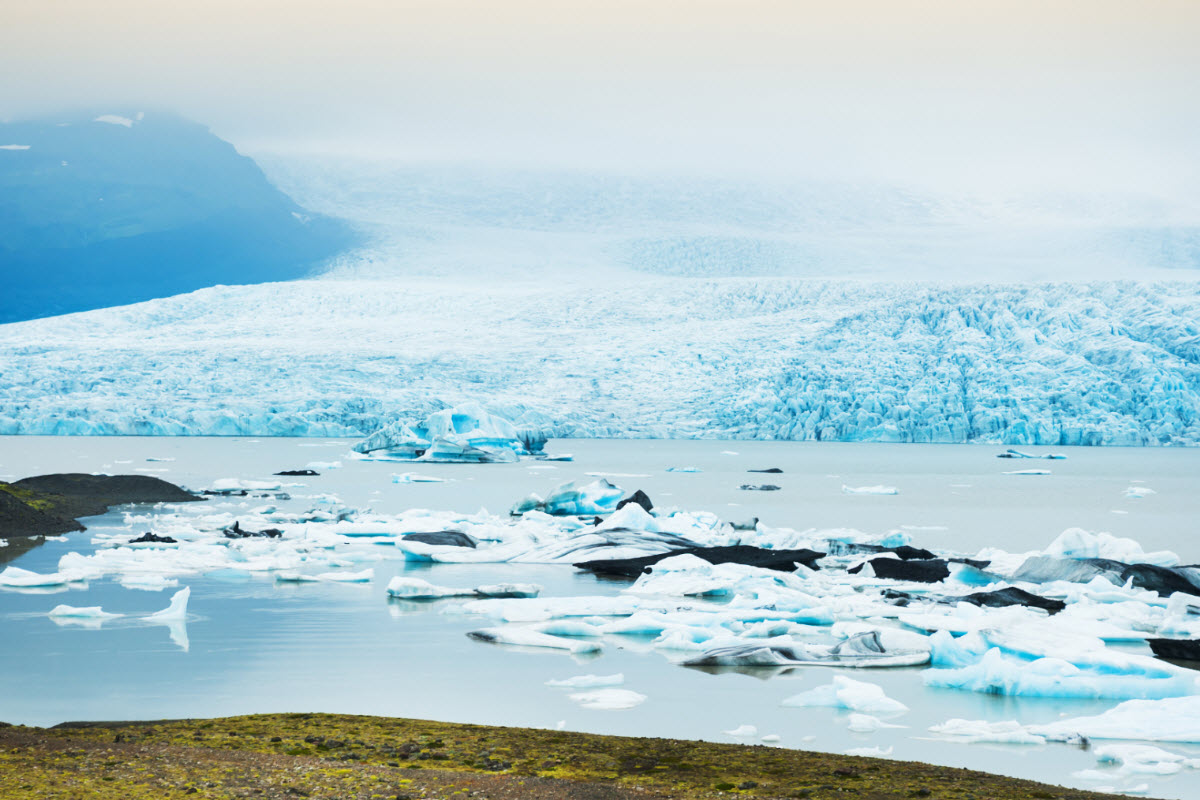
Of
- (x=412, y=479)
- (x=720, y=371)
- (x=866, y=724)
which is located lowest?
(x=412, y=479)

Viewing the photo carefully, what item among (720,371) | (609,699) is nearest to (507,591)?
(609,699)

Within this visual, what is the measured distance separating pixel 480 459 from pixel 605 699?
78.6ft

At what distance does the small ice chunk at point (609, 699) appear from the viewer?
3.85 metres

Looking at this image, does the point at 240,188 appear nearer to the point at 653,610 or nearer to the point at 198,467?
the point at 198,467

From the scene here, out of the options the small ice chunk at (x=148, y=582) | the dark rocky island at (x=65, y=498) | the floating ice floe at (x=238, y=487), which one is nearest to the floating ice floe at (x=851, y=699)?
the small ice chunk at (x=148, y=582)

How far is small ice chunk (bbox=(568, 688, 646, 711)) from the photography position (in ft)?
12.6

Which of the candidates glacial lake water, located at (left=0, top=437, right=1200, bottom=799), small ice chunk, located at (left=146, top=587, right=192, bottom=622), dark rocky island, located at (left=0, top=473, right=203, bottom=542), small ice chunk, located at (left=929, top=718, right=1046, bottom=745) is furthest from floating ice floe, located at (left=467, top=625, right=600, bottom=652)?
dark rocky island, located at (left=0, top=473, right=203, bottom=542)

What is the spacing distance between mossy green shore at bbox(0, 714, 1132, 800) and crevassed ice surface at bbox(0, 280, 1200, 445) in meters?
27.3

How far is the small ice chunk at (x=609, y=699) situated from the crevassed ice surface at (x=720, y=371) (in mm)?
26425

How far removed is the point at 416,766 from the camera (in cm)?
284

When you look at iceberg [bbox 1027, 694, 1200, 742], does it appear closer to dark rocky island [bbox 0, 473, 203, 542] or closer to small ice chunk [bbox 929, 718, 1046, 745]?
small ice chunk [bbox 929, 718, 1046, 745]

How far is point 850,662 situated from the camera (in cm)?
467

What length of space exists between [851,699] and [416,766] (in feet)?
5.36

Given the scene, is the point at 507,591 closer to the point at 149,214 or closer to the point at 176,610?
the point at 176,610
